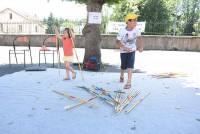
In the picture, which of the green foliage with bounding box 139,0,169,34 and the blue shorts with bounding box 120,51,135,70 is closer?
the blue shorts with bounding box 120,51,135,70

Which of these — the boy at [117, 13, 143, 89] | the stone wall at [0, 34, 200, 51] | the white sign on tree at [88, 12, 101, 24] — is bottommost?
the stone wall at [0, 34, 200, 51]

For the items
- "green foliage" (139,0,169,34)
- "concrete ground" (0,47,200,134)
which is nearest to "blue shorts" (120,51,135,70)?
"concrete ground" (0,47,200,134)

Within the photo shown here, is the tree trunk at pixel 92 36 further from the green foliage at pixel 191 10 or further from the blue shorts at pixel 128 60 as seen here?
the green foliage at pixel 191 10

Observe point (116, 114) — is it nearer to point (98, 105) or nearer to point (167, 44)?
point (98, 105)

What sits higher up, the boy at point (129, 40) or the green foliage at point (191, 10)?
the green foliage at point (191, 10)

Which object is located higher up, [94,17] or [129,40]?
[94,17]

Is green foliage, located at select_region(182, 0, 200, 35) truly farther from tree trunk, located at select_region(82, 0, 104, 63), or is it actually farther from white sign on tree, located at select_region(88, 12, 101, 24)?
white sign on tree, located at select_region(88, 12, 101, 24)

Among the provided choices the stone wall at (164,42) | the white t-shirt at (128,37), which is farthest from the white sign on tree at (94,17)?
the stone wall at (164,42)

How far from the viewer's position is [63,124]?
4.58m

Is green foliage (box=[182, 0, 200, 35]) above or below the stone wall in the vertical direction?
above

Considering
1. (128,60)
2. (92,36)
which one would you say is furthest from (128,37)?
(92,36)

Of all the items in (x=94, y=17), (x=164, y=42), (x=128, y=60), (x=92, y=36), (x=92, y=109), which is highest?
(x=94, y=17)

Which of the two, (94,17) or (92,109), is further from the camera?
(94,17)

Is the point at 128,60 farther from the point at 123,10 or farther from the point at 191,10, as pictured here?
the point at 191,10
